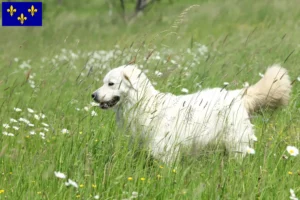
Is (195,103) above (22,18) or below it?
below

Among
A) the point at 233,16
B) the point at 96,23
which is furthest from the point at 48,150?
the point at 96,23

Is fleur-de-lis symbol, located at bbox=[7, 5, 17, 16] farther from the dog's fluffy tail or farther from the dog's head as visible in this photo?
the dog's fluffy tail

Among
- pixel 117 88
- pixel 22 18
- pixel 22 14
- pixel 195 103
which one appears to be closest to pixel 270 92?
pixel 195 103

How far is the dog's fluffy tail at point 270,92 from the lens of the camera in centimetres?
513

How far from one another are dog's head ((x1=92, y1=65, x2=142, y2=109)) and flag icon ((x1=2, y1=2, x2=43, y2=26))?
12.2m

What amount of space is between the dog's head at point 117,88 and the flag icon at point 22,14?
39.9ft

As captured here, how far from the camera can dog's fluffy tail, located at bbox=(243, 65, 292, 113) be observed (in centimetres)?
513

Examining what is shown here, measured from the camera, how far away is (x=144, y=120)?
5.05 m

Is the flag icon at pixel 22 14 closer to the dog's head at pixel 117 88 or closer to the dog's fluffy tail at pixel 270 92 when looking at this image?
the dog's head at pixel 117 88

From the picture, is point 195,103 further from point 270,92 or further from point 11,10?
point 11,10

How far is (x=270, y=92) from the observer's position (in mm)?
5141

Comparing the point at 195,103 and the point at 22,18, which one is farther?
the point at 22,18

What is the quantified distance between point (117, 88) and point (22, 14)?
13.1 m

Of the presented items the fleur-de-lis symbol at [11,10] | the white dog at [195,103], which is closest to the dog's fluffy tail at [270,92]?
the white dog at [195,103]
